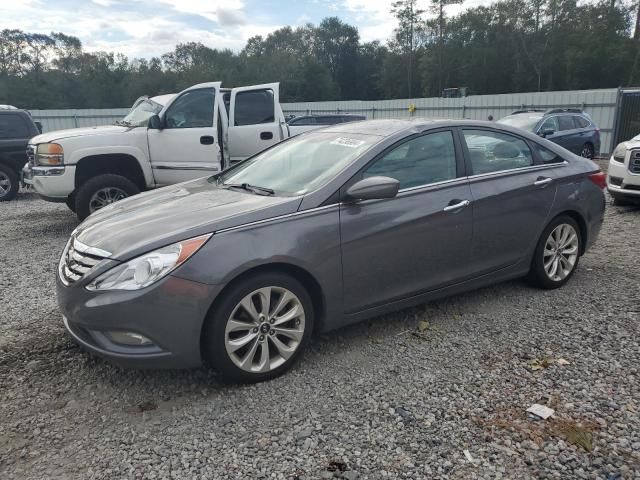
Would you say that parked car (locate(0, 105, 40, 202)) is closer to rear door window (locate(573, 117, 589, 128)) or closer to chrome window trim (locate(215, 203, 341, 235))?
chrome window trim (locate(215, 203, 341, 235))

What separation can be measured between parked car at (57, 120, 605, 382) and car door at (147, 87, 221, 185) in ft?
11.2

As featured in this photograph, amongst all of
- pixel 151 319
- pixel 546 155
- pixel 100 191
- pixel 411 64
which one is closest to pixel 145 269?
pixel 151 319

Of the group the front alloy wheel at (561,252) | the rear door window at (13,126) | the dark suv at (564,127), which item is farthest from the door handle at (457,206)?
the rear door window at (13,126)

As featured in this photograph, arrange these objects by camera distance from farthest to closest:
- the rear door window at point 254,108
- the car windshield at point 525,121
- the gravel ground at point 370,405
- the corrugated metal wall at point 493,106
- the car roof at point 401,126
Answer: the corrugated metal wall at point 493,106 → the car windshield at point 525,121 → the rear door window at point 254,108 → the car roof at point 401,126 → the gravel ground at point 370,405

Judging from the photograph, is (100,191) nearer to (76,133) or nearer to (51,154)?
(51,154)

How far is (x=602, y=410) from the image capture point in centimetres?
283

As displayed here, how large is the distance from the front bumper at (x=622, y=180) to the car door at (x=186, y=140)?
21.3 feet

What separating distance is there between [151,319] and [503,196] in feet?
9.41

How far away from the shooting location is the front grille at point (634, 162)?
316 inches

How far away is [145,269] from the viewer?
2793 millimetres

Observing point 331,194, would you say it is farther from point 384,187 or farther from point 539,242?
point 539,242

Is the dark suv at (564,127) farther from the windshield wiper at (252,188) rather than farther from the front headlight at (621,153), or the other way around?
the windshield wiper at (252,188)

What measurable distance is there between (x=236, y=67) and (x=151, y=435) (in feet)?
218

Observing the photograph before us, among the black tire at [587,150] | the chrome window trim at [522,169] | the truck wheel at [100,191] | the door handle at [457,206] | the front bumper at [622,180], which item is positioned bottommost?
the black tire at [587,150]
